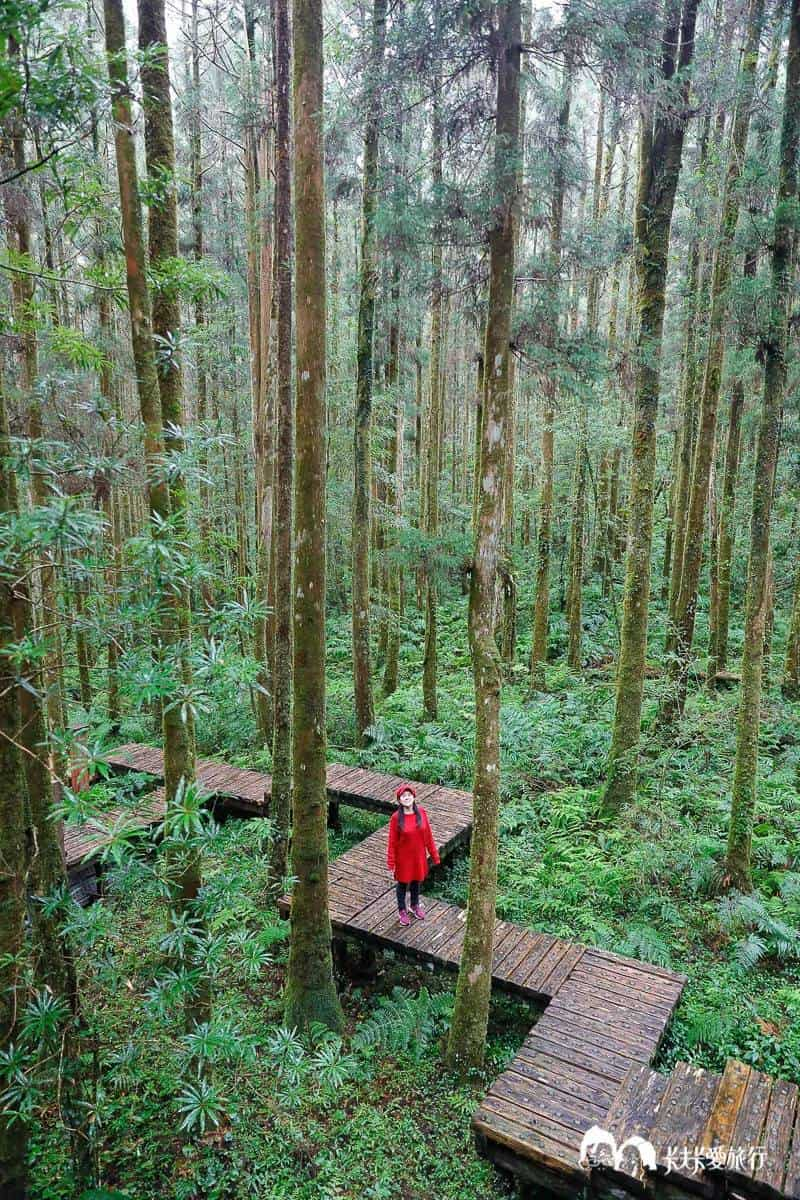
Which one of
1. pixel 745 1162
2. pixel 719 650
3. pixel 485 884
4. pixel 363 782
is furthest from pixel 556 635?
pixel 745 1162

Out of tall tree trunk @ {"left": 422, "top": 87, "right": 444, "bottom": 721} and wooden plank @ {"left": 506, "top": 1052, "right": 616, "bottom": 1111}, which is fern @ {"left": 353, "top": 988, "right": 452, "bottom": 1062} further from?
tall tree trunk @ {"left": 422, "top": 87, "right": 444, "bottom": 721}

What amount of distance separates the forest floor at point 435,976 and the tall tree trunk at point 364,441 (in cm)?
97

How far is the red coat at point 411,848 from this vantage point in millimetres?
6781

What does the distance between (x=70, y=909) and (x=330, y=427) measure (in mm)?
13504

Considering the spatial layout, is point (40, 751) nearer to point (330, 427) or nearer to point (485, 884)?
point (485, 884)

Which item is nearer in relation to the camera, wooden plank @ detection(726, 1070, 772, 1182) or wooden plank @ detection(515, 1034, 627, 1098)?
wooden plank @ detection(726, 1070, 772, 1182)

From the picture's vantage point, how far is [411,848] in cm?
679

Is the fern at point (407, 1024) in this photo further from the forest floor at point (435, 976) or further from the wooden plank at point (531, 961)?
the wooden plank at point (531, 961)

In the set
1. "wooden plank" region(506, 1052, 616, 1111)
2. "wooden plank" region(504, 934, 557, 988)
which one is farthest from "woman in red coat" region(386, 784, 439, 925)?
"wooden plank" region(506, 1052, 616, 1111)

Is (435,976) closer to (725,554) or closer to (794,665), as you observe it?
(794,665)

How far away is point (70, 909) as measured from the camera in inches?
143

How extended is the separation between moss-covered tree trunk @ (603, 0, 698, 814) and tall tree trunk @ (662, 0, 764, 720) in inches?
26.0

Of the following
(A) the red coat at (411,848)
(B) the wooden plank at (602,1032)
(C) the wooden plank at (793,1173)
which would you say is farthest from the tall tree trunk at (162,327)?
(C) the wooden plank at (793,1173)

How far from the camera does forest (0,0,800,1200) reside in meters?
3.61
